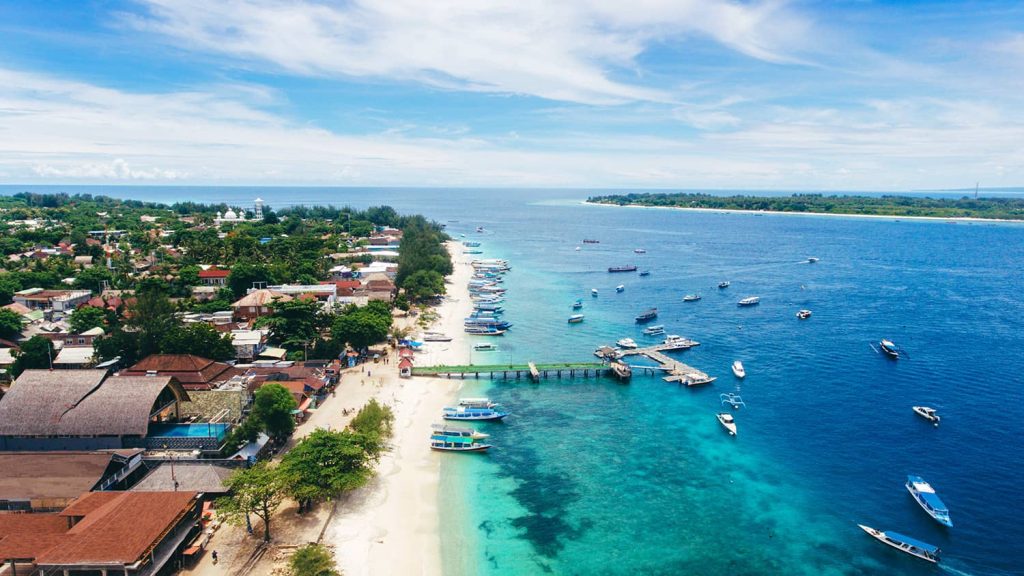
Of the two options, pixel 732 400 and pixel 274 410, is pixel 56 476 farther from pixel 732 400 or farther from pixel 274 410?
pixel 732 400

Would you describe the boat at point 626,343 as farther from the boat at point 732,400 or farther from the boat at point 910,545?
the boat at point 910,545

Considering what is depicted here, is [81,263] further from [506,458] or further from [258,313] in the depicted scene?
[506,458]

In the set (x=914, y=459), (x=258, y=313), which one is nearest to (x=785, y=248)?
(x=914, y=459)

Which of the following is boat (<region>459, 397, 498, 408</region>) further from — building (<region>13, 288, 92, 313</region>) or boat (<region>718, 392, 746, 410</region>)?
building (<region>13, 288, 92, 313</region>)

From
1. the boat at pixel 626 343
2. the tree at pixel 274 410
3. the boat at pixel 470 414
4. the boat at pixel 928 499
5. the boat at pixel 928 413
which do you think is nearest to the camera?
the boat at pixel 928 499

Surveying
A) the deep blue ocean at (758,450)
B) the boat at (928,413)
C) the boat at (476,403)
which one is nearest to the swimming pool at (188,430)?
the deep blue ocean at (758,450)

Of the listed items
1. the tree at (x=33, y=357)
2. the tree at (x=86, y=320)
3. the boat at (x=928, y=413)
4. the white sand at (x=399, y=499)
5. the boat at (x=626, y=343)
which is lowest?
the white sand at (x=399, y=499)
